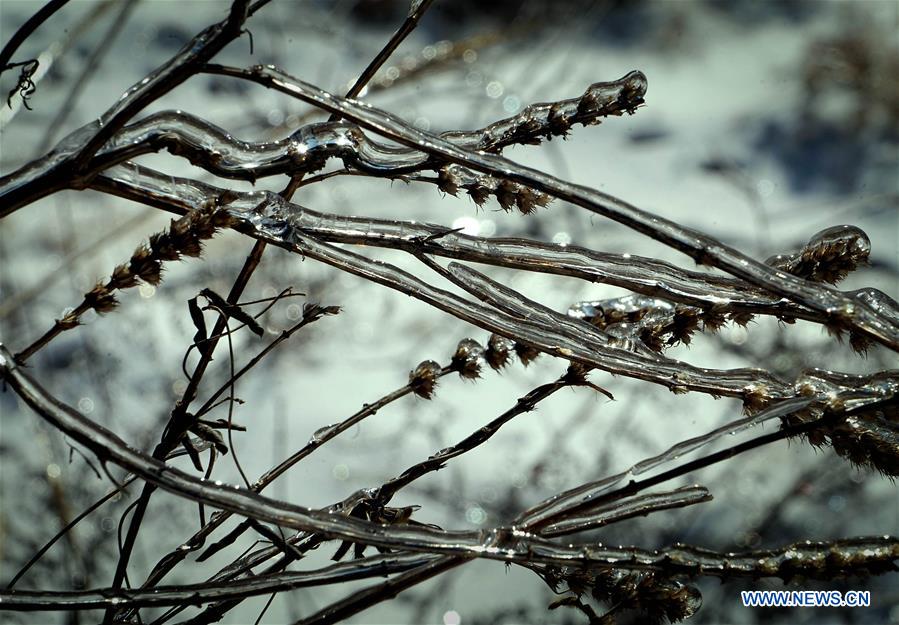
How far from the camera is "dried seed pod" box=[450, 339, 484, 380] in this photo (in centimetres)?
78

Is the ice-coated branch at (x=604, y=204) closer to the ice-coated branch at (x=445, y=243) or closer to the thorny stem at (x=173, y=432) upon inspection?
the ice-coated branch at (x=445, y=243)

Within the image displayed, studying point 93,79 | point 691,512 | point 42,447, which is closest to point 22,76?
point 42,447

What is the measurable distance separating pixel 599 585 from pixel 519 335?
19cm

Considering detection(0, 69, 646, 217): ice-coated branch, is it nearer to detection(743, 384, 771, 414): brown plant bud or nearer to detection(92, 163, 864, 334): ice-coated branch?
detection(92, 163, 864, 334): ice-coated branch

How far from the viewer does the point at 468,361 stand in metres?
0.78

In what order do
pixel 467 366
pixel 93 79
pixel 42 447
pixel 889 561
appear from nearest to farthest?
pixel 889 561
pixel 467 366
pixel 42 447
pixel 93 79

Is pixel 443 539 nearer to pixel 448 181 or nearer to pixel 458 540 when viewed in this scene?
pixel 458 540

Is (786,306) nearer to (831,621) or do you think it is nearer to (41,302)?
(831,621)

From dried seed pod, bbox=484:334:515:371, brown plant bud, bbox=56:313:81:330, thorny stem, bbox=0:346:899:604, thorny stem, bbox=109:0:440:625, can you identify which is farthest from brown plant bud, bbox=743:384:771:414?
brown plant bud, bbox=56:313:81:330

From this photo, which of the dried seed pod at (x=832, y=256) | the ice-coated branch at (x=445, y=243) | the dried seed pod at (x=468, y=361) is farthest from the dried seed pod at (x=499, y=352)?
the dried seed pod at (x=832, y=256)

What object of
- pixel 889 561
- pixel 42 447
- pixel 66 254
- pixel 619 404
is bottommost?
pixel 889 561

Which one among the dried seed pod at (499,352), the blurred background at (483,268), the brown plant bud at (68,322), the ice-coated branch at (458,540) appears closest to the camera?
the ice-coated branch at (458,540)

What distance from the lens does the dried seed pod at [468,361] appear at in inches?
30.9

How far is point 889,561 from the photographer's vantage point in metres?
0.61
